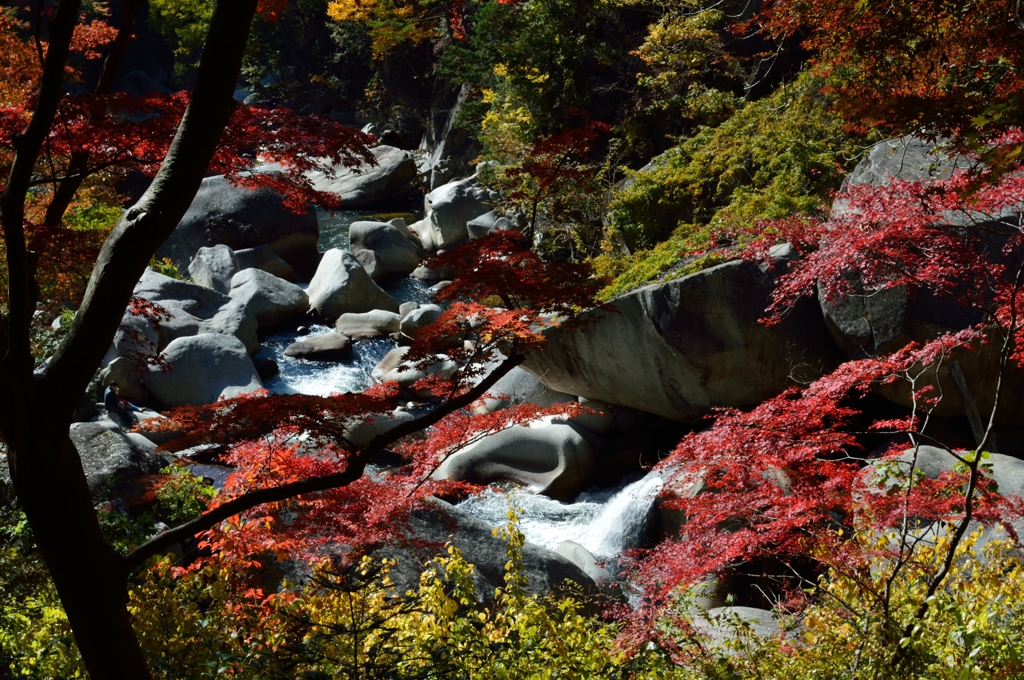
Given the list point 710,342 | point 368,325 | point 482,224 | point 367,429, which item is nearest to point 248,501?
point 710,342

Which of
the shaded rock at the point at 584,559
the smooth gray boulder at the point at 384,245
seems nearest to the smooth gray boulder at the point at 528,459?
the shaded rock at the point at 584,559

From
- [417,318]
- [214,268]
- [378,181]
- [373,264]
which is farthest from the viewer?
[378,181]

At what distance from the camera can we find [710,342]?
24.8 feet

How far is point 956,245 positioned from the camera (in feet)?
16.6

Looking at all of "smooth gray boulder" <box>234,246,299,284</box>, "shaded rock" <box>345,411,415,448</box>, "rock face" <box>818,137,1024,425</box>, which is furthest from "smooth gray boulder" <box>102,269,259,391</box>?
"rock face" <box>818,137,1024,425</box>

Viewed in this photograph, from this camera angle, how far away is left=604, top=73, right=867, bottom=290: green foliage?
8.70 metres

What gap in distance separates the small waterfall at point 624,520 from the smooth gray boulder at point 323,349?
5298mm

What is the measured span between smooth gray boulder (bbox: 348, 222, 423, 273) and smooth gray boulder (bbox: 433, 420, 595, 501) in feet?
23.3

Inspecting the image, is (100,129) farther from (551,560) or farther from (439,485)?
(551,560)

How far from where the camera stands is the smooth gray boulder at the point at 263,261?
44.7 ft

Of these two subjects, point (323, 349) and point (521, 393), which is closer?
point (521, 393)

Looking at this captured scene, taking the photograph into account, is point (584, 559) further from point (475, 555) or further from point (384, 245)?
point (384, 245)

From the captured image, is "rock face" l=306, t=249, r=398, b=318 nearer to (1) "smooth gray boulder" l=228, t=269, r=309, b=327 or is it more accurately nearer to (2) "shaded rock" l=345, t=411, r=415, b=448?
(1) "smooth gray boulder" l=228, t=269, r=309, b=327

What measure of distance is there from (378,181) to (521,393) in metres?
12.1
